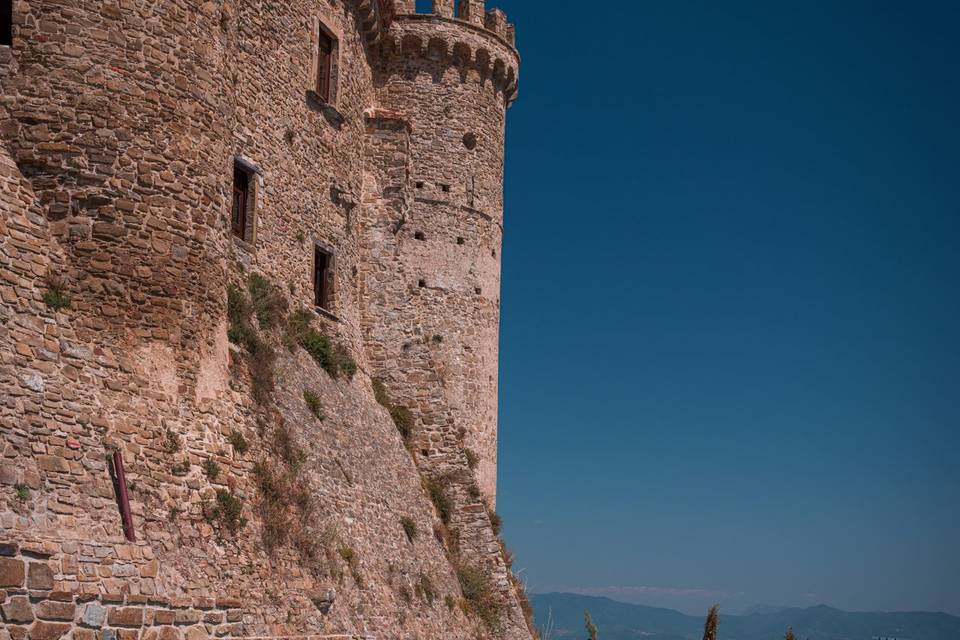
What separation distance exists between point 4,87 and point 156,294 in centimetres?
355

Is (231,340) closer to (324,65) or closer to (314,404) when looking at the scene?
(314,404)

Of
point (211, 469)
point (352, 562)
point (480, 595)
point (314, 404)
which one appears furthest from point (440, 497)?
point (211, 469)

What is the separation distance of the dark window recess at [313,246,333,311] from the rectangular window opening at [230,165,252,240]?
3.60 metres

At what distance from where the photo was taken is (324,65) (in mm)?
27781

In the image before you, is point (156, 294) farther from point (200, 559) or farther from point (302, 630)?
point (302, 630)

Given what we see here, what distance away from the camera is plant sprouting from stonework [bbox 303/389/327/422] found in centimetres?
2348

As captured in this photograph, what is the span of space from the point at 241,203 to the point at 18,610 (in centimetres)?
1199

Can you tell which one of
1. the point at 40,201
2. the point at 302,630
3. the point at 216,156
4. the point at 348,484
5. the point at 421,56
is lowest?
the point at 302,630

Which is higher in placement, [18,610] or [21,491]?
[21,491]

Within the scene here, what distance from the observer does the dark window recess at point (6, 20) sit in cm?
1684

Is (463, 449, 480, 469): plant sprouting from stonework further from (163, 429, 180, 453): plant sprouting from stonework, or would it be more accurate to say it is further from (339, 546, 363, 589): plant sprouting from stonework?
(163, 429, 180, 453): plant sprouting from stonework

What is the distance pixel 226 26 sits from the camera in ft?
61.9

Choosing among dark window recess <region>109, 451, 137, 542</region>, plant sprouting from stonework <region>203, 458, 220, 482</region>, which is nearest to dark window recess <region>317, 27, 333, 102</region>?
plant sprouting from stonework <region>203, 458, 220, 482</region>

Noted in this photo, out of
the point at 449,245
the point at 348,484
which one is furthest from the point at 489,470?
the point at 348,484
